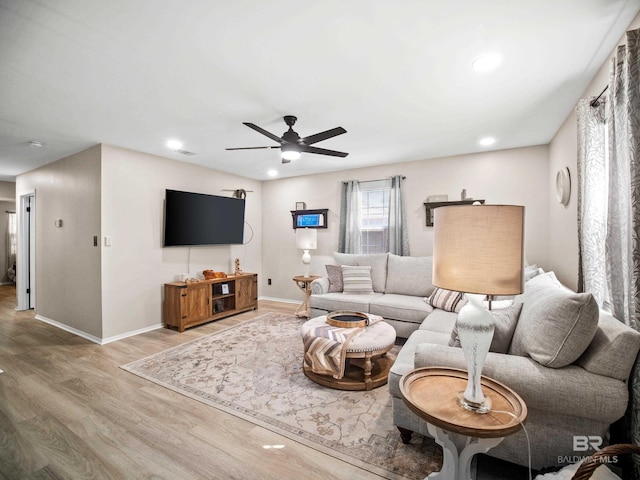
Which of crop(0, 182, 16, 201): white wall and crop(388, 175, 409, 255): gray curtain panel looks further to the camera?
crop(0, 182, 16, 201): white wall

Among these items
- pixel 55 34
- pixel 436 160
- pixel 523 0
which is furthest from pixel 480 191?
pixel 55 34

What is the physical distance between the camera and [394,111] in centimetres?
285

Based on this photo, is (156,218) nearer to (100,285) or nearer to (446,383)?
(100,285)

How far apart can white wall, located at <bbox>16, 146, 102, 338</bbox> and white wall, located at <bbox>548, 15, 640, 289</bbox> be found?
207 inches

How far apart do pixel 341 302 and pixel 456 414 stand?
277cm

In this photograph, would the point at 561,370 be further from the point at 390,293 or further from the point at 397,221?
the point at 397,221

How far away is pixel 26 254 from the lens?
529cm

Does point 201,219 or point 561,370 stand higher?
point 201,219

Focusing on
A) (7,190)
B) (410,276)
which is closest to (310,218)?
(410,276)

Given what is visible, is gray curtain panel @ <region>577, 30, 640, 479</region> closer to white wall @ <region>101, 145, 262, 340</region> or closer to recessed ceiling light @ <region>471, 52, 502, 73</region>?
recessed ceiling light @ <region>471, 52, 502, 73</region>

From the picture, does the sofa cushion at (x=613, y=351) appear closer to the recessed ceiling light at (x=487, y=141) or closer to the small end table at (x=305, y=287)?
the recessed ceiling light at (x=487, y=141)

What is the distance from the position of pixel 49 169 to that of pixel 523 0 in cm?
607

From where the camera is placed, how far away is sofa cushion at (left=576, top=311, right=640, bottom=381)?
4.32ft

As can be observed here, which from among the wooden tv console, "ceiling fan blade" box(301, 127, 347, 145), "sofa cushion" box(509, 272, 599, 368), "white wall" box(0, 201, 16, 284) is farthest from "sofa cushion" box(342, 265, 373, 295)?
"white wall" box(0, 201, 16, 284)
